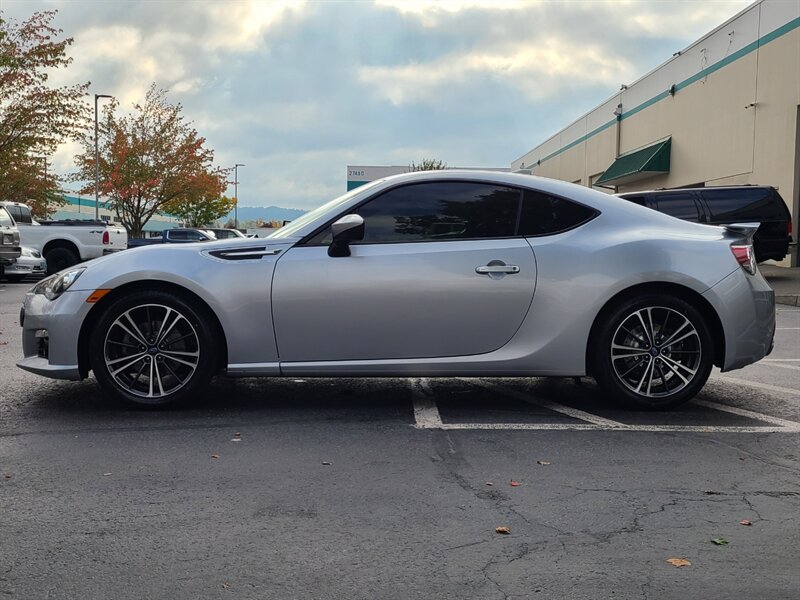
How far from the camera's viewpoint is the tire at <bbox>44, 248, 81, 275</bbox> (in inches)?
859

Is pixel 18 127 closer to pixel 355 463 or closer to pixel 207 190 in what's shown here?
pixel 207 190

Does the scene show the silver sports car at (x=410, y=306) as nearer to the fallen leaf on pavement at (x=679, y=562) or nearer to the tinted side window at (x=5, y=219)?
the fallen leaf on pavement at (x=679, y=562)

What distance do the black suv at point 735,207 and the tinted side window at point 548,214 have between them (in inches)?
441

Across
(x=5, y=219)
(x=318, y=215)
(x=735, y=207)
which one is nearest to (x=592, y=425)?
(x=318, y=215)

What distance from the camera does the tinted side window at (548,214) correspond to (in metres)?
5.39

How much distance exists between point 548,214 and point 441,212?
2.32ft

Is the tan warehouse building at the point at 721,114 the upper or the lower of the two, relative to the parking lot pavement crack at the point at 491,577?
upper

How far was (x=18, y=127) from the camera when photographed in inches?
1095

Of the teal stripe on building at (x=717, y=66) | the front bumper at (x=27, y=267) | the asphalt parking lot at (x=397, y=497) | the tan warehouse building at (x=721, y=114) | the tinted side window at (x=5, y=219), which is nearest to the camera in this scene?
the asphalt parking lot at (x=397, y=497)

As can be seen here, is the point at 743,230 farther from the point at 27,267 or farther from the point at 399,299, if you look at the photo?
the point at 27,267

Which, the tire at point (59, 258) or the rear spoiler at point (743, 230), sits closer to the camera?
the rear spoiler at point (743, 230)

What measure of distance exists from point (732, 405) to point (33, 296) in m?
4.79

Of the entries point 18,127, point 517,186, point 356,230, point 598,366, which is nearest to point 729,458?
point 598,366

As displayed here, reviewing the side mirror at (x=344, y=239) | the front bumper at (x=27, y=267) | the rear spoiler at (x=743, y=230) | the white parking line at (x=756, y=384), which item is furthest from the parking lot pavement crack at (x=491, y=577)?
the front bumper at (x=27, y=267)
